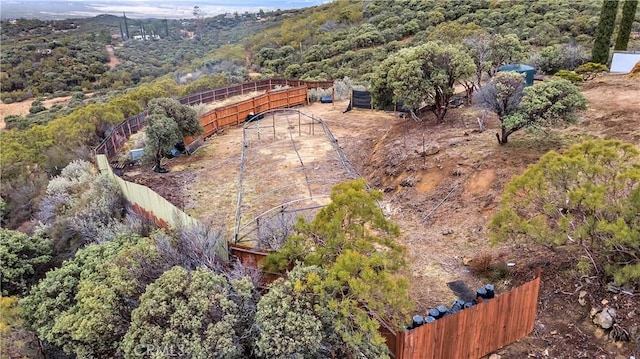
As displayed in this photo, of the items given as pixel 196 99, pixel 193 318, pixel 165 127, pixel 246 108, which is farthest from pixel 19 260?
pixel 196 99

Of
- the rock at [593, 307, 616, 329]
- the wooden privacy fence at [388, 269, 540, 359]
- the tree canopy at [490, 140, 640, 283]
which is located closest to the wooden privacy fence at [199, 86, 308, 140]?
the tree canopy at [490, 140, 640, 283]

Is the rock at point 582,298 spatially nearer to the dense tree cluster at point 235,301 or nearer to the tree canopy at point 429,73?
the dense tree cluster at point 235,301

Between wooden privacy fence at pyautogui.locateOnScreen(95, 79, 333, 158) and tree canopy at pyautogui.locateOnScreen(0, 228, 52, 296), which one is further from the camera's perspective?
wooden privacy fence at pyautogui.locateOnScreen(95, 79, 333, 158)

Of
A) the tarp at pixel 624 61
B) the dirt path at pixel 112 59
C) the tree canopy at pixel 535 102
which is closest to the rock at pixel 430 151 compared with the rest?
the tree canopy at pixel 535 102

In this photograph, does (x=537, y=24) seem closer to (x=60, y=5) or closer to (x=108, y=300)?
(x=108, y=300)

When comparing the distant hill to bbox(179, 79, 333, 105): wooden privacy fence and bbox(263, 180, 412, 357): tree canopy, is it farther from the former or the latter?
bbox(263, 180, 412, 357): tree canopy

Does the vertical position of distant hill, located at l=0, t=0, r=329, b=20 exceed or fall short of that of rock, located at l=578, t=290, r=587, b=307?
it exceeds it
